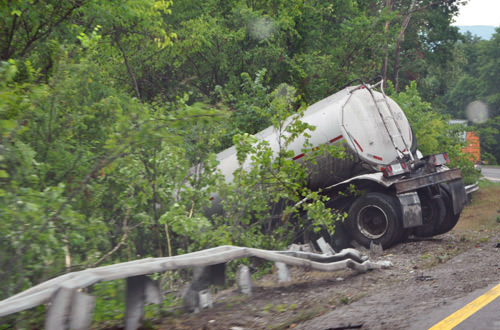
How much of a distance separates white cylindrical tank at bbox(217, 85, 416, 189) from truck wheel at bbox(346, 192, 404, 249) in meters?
0.79

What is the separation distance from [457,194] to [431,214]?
59 cm

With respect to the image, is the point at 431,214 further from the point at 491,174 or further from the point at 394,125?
the point at 491,174

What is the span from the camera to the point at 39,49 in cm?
1009

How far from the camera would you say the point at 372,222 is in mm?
9969

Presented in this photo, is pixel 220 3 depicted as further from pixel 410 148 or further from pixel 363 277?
pixel 363 277

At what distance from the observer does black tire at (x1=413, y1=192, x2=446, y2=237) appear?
10062 mm

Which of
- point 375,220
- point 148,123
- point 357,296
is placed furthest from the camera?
point 375,220

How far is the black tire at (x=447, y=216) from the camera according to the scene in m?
10.1

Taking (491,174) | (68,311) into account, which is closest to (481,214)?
(68,311)

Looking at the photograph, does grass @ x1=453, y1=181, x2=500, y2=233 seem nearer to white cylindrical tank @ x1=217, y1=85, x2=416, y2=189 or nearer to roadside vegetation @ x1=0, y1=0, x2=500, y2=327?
roadside vegetation @ x1=0, y1=0, x2=500, y2=327

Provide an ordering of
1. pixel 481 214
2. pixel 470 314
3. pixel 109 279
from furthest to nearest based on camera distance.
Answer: pixel 481 214, pixel 470 314, pixel 109 279

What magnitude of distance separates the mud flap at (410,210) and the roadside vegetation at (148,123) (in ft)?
3.97

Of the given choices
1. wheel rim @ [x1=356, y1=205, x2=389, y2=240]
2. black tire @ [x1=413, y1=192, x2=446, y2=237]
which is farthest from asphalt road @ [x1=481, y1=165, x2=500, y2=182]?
wheel rim @ [x1=356, y1=205, x2=389, y2=240]

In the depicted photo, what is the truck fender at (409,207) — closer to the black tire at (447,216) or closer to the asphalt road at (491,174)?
the black tire at (447,216)
